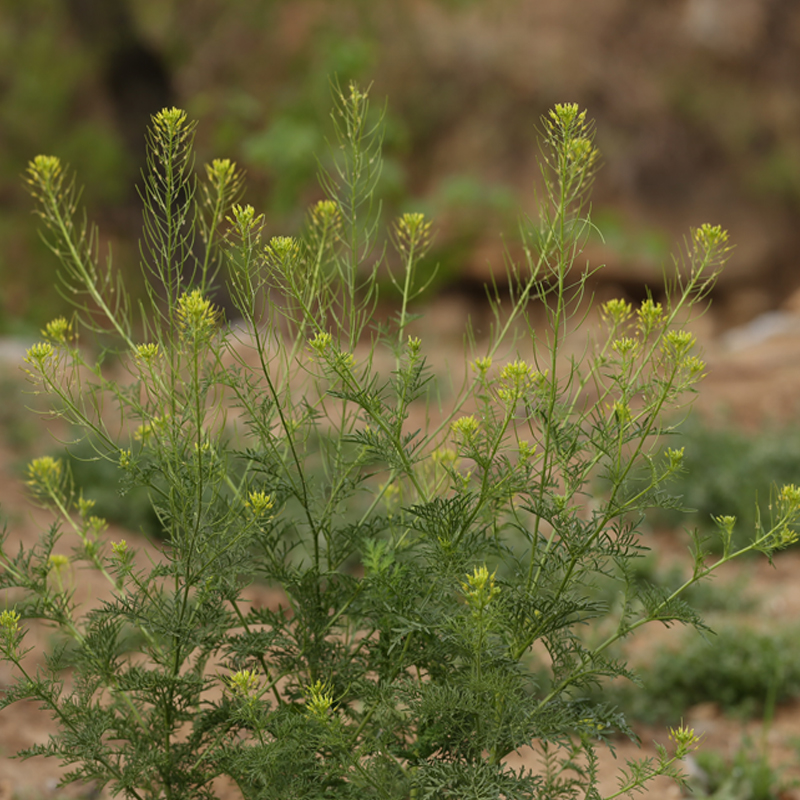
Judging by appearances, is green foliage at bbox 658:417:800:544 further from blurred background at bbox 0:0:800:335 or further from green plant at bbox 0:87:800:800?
blurred background at bbox 0:0:800:335

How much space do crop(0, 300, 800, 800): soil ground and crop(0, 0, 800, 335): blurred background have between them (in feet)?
13.1

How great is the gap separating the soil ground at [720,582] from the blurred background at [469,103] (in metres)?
4.00

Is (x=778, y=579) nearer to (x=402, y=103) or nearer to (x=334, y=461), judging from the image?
(x=334, y=461)

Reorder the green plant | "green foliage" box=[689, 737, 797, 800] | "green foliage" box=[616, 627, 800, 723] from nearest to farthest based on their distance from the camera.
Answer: the green plant < "green foliage" box=[689, 737, 797, 800] < "green foliage" box=[616, 627, 800, 723]

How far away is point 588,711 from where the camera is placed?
1.49 m

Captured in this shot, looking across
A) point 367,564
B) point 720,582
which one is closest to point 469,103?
point 720,582

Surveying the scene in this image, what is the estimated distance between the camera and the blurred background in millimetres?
12258

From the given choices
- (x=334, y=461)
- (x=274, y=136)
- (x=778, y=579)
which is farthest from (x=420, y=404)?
(x=334, y=461)

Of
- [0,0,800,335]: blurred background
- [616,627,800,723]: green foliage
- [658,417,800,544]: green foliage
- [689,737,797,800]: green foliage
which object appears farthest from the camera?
[0,0,800,335]: blurred background

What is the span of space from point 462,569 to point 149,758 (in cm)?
64

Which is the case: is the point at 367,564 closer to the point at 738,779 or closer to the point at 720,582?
the point at 738,779

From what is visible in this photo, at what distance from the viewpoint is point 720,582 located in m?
4.61

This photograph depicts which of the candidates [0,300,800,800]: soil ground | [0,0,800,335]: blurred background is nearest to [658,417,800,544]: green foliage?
[0,300,800,800]: soil ground

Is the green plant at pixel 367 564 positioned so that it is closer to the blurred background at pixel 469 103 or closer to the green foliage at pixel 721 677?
the green foliage at pixel 721 677
